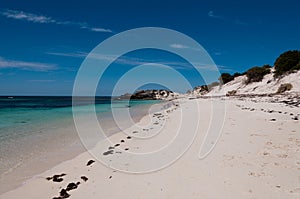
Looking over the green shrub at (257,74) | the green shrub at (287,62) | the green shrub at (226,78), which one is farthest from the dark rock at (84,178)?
the green shrub at (226,78)

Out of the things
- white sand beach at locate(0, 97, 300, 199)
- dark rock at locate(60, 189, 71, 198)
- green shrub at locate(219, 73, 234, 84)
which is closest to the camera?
white sand beach at locate(0, 97, 300, 199)

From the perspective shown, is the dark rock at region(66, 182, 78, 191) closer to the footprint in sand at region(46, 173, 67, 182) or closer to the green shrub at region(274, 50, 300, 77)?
the footprint in sand at region(46, 173, 67, 182)

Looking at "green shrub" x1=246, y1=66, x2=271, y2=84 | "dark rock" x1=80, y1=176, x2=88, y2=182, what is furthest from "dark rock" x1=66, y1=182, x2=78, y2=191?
"green shrub" x1=246, y1=66, x2=271, y2=84

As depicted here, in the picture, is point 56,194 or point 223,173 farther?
point 223,173

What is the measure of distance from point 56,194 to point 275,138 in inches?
256

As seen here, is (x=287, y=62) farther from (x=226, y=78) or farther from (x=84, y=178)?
(x=84, y=178)

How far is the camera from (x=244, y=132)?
26.9ft

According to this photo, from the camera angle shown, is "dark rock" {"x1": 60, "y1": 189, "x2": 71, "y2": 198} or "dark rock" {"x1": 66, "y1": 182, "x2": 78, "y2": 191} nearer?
"dark rock" {"x1": 60, "y1": 189, "x2": 71, "y2": 198}

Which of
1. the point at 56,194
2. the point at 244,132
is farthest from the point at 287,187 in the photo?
the point at 244,132

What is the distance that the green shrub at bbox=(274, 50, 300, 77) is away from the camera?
121 ft

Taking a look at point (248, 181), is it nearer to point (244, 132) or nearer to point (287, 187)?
point (287, 187)

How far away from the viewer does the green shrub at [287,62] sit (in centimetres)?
3703

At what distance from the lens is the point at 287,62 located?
37062 millimetres

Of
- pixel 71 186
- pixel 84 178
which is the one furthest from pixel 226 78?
pixel 71 186
